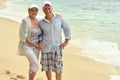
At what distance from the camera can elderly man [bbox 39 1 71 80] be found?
5.75 m

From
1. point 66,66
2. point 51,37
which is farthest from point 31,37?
point 66,66

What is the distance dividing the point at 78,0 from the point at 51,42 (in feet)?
87.6

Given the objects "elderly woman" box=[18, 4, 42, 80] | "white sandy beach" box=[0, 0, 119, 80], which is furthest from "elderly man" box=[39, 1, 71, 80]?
"white sandy beach" box=[0, 0, 119, 80]

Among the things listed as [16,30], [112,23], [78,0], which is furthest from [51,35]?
[78,0]

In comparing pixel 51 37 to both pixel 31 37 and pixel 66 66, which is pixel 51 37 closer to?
pixel 31 37

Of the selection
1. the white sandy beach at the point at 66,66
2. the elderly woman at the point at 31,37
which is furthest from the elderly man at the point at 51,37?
the white sandy beach at the point at 66,66

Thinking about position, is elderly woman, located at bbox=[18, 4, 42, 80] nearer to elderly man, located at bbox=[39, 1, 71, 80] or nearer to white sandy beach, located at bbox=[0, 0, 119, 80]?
elderly man, located at bbox=[39, 1, 71, 80]

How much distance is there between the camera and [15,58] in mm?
8680

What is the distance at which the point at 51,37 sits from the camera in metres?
5.80

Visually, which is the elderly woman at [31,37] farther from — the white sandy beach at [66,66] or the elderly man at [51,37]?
the white sandy beach at [66,66]

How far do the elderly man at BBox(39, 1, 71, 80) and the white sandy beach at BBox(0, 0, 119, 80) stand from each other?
1.26m

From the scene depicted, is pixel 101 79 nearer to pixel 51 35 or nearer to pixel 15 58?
pixel 15 58

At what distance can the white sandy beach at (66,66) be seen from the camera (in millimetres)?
7393

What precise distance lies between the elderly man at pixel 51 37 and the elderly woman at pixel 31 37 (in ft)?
0.36
